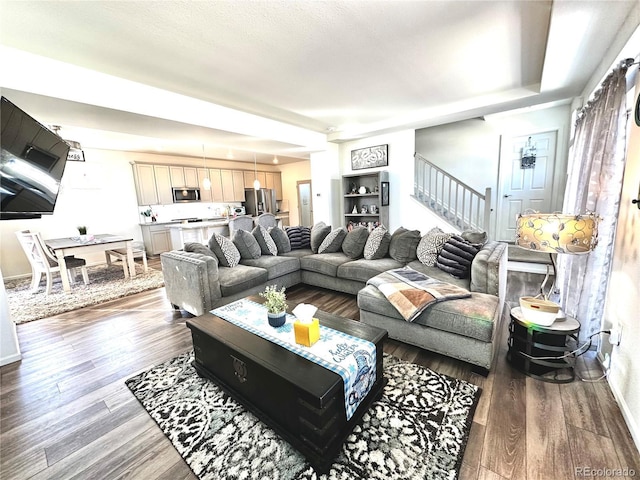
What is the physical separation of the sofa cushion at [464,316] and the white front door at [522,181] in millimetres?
4005

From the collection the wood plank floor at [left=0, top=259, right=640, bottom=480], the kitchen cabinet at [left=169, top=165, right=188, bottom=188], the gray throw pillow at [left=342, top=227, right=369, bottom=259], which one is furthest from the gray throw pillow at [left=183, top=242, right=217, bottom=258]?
the kitchen cabinet at [left=169, top=165, right=188, bottom=188]

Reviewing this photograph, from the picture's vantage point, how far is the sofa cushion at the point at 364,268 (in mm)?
3127

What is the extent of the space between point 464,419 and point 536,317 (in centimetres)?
90

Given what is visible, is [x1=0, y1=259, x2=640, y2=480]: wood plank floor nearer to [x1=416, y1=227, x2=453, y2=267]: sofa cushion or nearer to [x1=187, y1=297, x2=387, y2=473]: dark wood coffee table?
[x1=187, y1=297, x2=387, y2=473]: dark wood coffee table

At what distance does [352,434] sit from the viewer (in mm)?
1463

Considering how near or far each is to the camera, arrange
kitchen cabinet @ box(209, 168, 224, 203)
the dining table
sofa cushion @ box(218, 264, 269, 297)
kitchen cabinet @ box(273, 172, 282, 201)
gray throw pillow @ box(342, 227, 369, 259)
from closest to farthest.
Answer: sofa cushion @ box(218, 264, 269, 297) → gray throw pillow @ box(342, 227, 369, 259) → the dining table → kitchen cabinet @ box(209, 168, 224, 203) → kitchen cabinet @ box(273, 172, 282, 201)

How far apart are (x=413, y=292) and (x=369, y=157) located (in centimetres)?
421

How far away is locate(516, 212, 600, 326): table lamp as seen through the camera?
1.65 m

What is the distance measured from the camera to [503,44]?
255 cm

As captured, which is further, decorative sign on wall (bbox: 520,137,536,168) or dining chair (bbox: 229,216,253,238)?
dining chair (bbox: 229,216,253,238)

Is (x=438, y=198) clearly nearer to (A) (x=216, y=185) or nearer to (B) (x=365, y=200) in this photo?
(B) (x=365, y=200)

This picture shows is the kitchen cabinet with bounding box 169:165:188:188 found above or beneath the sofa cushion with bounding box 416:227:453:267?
above

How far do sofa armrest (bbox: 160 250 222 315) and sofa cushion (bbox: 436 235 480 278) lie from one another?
8.13ft

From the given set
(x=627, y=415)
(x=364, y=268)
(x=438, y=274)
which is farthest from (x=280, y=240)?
(x=627, y=415)
